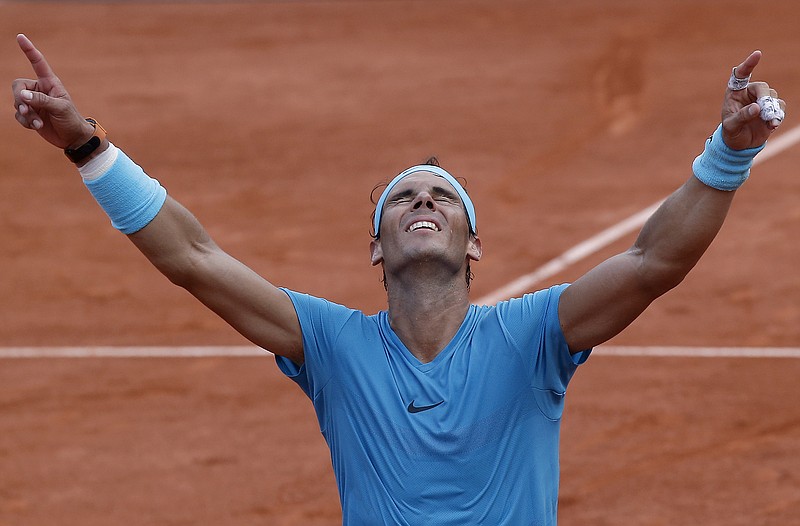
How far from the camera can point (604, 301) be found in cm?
436

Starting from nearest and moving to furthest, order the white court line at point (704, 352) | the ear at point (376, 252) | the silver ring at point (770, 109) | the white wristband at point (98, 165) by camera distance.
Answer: the silver ring at point (770, 109)
the white wristband at point (98, 165)
the ear at point (376, 252)
the white court line at point (704, 352)

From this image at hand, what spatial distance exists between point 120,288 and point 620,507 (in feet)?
18.6

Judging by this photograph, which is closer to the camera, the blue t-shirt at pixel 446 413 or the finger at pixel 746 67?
the finger at pixel 746 67

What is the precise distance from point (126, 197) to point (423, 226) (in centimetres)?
110

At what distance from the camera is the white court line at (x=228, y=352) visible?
9.99 meters

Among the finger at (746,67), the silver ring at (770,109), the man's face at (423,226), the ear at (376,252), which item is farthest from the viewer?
the ear at (376,252)

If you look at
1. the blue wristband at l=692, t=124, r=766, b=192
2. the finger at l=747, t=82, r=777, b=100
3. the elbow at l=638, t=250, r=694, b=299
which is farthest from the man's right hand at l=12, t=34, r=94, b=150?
the finger at l=747, t=82, r=777, b=100

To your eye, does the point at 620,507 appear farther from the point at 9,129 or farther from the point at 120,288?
the point at 9,129

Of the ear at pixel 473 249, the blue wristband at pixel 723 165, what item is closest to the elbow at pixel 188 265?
the ear at pixel 473 249

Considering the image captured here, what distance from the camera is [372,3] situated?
19484 millimetres

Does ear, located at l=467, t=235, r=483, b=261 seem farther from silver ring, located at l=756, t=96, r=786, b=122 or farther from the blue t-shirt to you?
silver ring, located at l=756, t=96, r=786, b=122

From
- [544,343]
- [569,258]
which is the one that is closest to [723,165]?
[544,343]

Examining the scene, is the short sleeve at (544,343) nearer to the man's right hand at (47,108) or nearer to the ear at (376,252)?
the ear at (376,252)

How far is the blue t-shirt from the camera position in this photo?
14.1 feet
